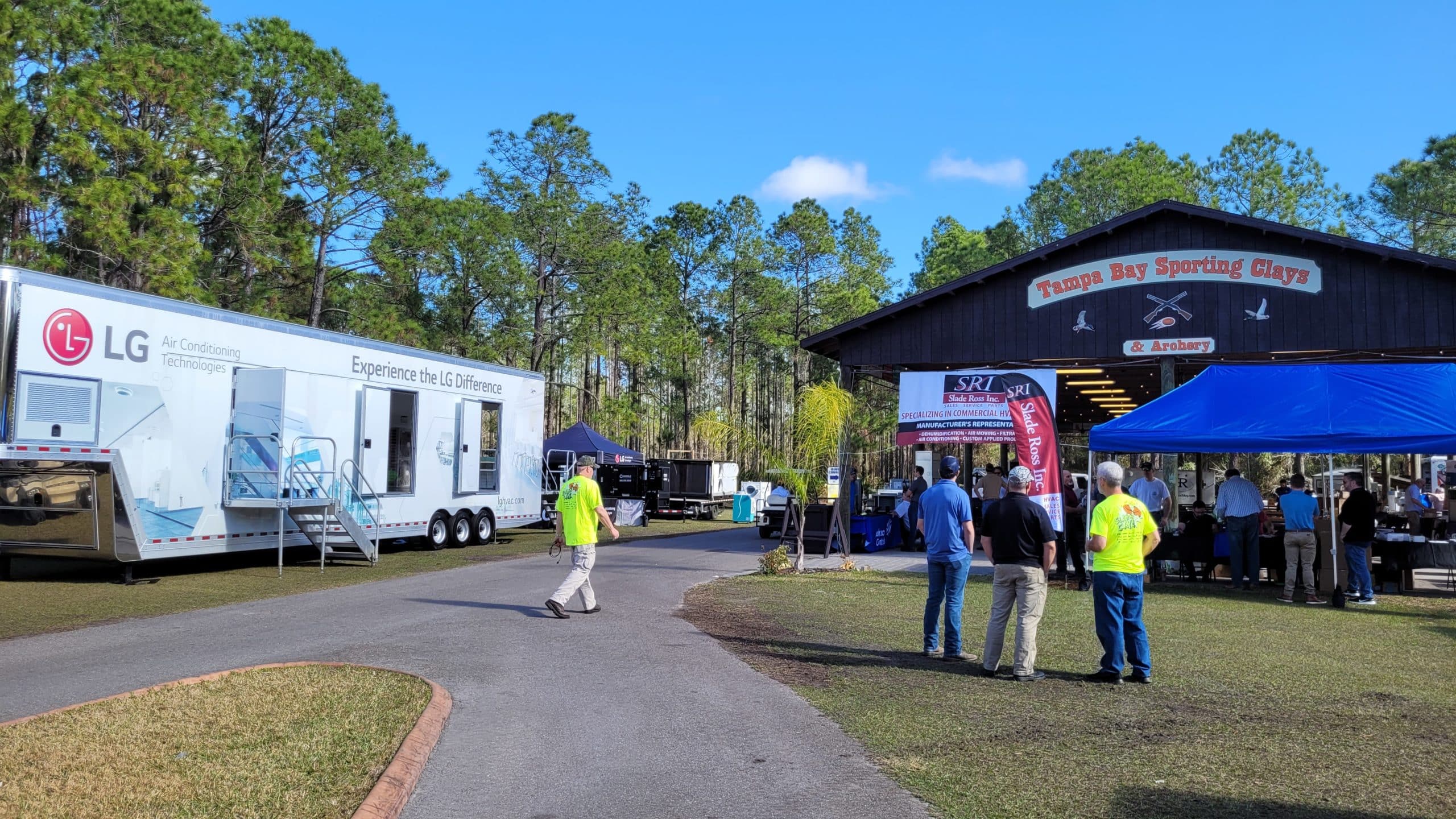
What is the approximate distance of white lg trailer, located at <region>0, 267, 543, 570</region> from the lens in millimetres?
12680

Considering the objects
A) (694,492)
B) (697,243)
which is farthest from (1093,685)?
(697,243)

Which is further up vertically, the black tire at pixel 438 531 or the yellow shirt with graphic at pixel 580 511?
the yellow shirt with graphic at pixel 580 511

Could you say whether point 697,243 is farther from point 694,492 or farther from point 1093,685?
point 1093,685

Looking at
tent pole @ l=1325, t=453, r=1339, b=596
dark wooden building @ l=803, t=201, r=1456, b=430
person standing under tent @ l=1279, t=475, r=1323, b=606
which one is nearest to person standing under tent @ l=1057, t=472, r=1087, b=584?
person standing under tent @ l=1279, t=475, r=1323, b=606

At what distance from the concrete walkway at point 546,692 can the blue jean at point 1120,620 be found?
8.51 feet

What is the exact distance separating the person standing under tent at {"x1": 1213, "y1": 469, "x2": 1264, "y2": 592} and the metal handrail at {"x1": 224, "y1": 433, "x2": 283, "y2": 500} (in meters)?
13.5

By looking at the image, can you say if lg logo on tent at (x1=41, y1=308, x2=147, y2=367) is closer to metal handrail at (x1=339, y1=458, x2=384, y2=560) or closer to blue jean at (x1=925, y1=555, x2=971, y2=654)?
metal handrail at (x1=339, y1=458, x2=384, y2=560)

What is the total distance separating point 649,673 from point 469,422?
42.0 ft

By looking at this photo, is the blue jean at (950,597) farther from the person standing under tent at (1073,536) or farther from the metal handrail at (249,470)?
the metal handrail at (249,470)

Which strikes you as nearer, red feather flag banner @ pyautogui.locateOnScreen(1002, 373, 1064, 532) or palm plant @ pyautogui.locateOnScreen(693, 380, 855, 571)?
red feather flag banner @ pyautogui.locateOnScreen(1002, 373, 1064, 532)

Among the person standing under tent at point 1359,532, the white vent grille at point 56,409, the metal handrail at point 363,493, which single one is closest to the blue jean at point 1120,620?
the person standing under tent at point 1359,532

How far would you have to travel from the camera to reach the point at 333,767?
5.42 metres

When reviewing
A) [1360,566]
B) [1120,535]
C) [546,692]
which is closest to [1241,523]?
[1360,566]

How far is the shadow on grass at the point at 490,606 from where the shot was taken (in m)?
11.7
